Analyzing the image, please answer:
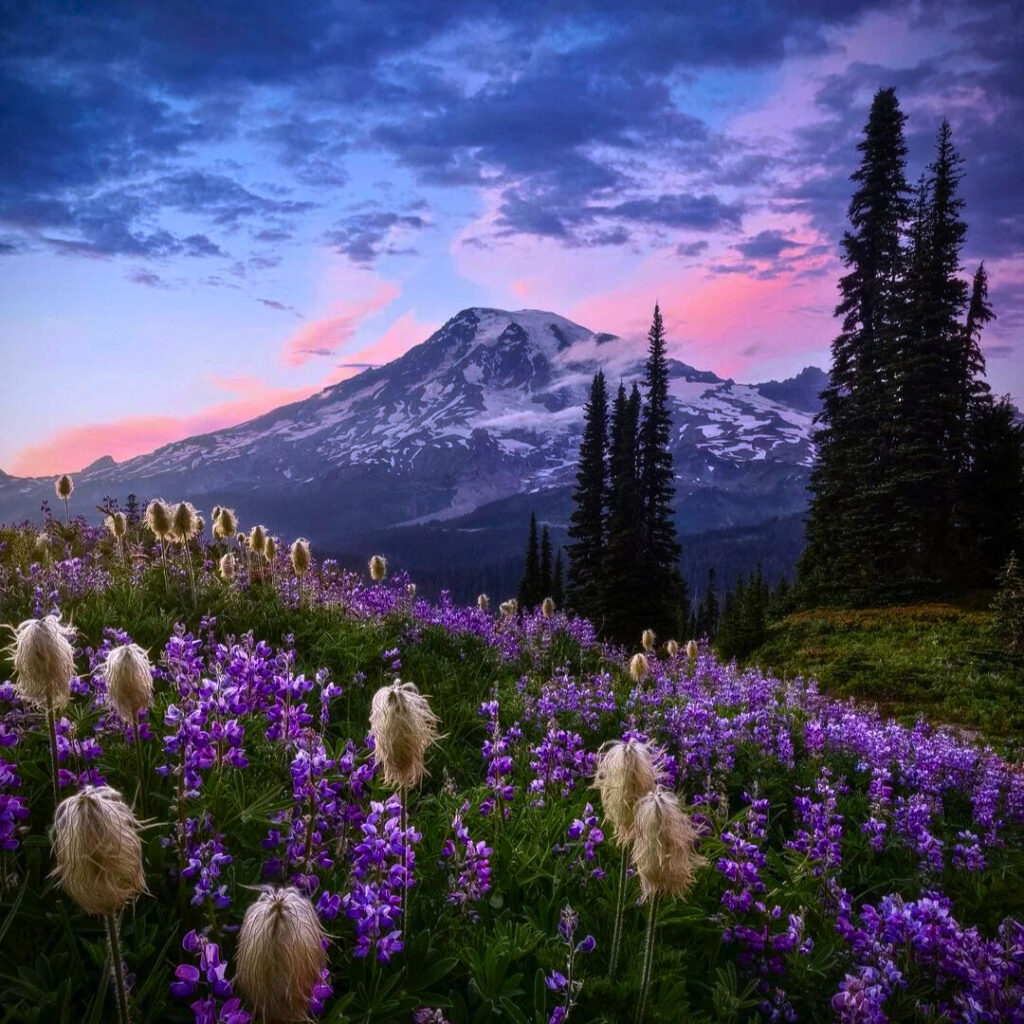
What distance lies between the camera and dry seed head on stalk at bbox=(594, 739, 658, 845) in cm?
256

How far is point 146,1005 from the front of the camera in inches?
97.0

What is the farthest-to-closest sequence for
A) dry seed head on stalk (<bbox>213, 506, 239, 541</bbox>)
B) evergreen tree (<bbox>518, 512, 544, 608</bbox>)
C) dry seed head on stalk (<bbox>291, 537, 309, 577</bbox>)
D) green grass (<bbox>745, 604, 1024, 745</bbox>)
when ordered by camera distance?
evergreen tree (<bbox>518, 512, 544, 608</bbox>) → green grass (<bbox>745, 604, 1024, 745</bbox>) → dry seed head on stalk (<bbox>213, 506, 239, 541</bbox>) → dry seed head on stalk (<bbox>291, 537, 309, 577</bbox>)

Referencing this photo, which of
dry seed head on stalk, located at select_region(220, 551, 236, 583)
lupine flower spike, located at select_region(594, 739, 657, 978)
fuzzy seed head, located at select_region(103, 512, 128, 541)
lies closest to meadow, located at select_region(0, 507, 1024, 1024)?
lupine flower spike, located at select_region(594, 739, 657, 978)

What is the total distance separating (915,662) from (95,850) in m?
24.7

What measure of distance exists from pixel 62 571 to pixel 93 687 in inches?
175

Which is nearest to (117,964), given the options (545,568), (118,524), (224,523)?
(224,523)

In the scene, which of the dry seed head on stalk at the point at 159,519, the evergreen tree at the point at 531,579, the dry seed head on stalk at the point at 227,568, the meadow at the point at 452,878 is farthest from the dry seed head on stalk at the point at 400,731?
the evergreen tree at the point at 531,579

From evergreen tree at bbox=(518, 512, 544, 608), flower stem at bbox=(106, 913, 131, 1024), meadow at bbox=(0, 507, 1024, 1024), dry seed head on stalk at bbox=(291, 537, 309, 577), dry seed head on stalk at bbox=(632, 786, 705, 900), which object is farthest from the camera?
evergreen tree at bbox=(518, 512, 544, 608)

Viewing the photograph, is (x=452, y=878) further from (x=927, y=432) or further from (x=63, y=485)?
(x=927, y=432)

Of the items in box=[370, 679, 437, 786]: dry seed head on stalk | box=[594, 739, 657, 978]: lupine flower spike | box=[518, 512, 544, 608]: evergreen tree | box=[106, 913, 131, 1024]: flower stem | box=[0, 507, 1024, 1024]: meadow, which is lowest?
box=[518, 512, 544, 608]: evergreen tree

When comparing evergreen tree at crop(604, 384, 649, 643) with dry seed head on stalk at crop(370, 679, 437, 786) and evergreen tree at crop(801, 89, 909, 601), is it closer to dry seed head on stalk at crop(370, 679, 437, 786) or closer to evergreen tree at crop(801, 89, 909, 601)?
evergreen tree at crop(801, 89, 909, 601)

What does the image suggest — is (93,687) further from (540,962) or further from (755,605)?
(755,605)

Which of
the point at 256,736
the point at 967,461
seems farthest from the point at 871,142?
the point at 256,736

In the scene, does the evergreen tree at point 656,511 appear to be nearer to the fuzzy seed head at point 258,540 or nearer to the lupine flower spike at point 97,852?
the fuzzy seed head at point 258,540
